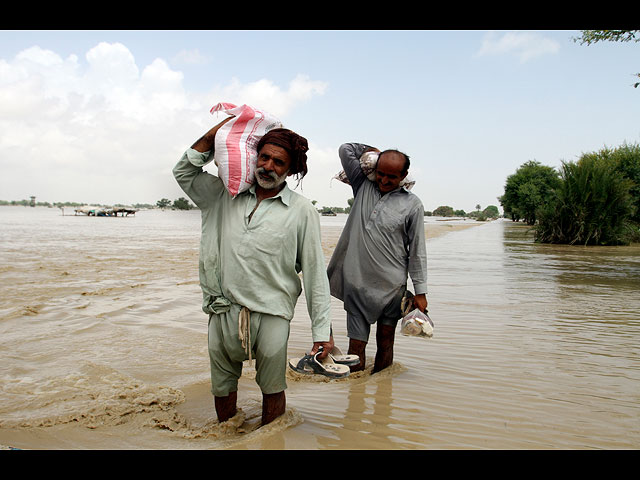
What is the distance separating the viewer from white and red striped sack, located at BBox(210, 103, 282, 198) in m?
2.62

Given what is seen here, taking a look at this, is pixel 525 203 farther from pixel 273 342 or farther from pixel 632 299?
pixel 273 342

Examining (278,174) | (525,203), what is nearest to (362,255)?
(278,174)

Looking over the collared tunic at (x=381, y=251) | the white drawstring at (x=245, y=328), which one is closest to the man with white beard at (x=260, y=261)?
the white drawstring at (x=245, y=328)

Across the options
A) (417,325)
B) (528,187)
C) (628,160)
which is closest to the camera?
(417,325)

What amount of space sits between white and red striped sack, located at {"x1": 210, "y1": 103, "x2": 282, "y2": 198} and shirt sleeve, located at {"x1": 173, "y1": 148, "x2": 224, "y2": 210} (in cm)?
10

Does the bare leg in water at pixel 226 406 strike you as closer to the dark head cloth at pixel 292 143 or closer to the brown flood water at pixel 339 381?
the brown flood water at pixel 339 381

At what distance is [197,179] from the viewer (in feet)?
9.11

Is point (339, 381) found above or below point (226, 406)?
below

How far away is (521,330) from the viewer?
234 inches

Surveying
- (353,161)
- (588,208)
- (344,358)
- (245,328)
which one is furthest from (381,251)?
(588,208)

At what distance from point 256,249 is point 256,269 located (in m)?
0.10

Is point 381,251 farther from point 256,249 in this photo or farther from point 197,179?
point 197,179

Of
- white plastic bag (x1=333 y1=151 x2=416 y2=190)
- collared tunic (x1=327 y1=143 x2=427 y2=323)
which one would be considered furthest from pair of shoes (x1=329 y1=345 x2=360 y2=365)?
white plastic bag (x1=333 y1=151 x2=416 y2=190)

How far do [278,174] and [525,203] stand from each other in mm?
65026
